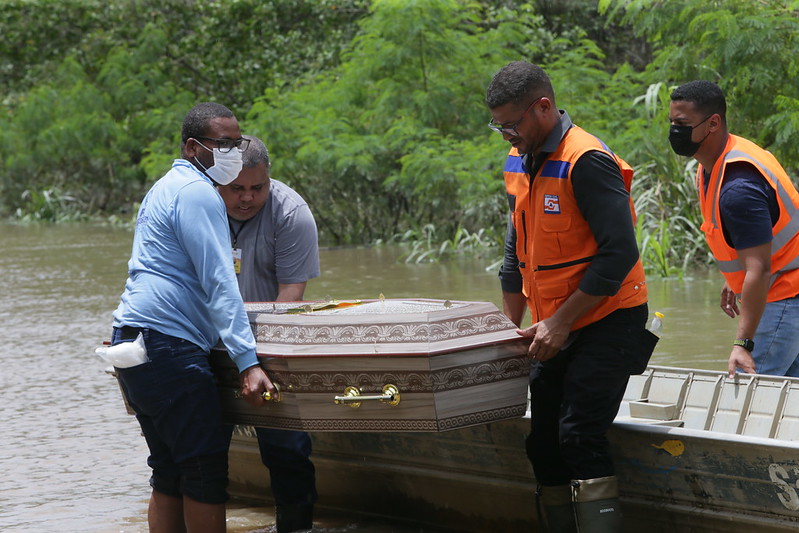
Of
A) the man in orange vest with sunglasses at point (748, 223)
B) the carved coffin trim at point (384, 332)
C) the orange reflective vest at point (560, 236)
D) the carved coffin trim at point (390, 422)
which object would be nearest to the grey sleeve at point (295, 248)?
the carved coffin trim at point (384, 332)

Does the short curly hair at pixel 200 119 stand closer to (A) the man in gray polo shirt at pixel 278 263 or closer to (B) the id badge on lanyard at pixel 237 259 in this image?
(A) the man in gray polo shirt at pixel 278 263

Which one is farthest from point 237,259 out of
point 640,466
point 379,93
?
point 379,93

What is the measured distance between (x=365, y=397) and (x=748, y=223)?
1567 millimetres

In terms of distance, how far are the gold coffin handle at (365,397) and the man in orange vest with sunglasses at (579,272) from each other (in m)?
0.50

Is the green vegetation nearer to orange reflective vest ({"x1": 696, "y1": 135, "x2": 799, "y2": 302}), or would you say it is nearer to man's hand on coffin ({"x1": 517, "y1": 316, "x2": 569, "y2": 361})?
orange reflective vest ({"x1": 696, "y1": 135, "x2": 799, "y2": 302})

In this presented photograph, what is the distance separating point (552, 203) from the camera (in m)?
4.12

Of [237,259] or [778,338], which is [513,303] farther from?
[237,259]

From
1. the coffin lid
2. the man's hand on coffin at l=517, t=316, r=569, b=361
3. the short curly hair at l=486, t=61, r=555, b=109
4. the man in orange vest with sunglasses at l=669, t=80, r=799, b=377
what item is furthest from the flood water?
the short curly hair at l=486, t=61, r=555, b=109

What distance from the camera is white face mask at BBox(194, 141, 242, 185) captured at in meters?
4.40

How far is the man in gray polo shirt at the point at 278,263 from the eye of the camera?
507 centimetres

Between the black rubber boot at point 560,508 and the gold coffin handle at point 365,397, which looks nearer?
the gold coffin handle at point 365,397

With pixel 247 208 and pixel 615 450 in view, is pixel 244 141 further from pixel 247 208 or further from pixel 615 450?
pixel 615 450

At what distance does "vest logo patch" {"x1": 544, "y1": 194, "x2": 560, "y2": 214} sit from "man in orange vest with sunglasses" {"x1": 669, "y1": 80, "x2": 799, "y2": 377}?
31.7 inches

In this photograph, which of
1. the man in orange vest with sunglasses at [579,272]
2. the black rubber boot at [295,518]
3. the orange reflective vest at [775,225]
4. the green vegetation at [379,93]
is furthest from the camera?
the green vegetation at [379,93]
